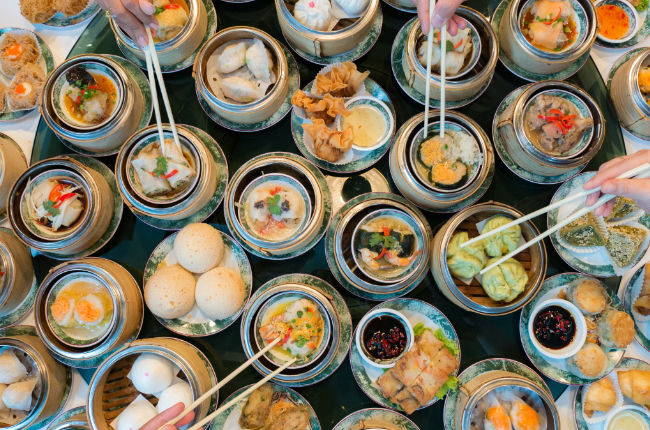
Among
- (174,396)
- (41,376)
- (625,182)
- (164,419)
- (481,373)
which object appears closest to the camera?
(625,182)

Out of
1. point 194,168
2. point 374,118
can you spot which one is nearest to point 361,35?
point 374,118

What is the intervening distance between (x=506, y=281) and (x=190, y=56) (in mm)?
2510

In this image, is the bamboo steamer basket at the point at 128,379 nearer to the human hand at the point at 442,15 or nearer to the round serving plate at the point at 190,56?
the round serving plate at the point at 190,56

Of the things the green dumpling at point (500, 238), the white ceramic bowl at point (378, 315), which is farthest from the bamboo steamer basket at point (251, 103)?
the green dumpling at point (500, 238)

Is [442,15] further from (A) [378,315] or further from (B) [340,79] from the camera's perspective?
(A) [378,315]

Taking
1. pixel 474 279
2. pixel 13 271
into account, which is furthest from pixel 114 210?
pixel 474 279

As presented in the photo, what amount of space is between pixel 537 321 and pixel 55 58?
372 cm

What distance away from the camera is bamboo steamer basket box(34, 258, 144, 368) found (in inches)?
101

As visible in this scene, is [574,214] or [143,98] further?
[143,98]

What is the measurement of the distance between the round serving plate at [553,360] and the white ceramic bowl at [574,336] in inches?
1.3

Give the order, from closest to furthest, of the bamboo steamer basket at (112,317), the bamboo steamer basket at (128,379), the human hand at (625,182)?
the human hand at (625,182)
the bamboo steamer basket at (128,379)
the bamboo steamer basket at (112,317)

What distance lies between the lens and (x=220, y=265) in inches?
111

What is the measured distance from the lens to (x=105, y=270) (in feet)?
8.49

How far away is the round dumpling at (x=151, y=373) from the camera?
8.21 feet
